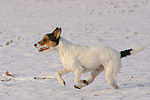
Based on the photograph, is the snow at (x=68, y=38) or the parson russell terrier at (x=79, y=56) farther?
the snow at (x=68, y=38)

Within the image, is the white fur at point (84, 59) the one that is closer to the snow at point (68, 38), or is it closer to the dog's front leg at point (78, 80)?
the dog's front leg at point (78, 80)

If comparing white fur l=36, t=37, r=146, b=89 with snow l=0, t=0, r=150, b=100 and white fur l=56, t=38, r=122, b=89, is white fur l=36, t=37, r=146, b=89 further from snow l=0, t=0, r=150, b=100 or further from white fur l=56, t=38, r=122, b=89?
snow l=0, t=0, r=150, b=100

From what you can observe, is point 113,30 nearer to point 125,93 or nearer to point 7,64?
point 7,64

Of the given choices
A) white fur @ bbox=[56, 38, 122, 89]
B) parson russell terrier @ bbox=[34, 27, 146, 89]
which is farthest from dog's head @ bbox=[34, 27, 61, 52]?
white fur @ bbox=[56, 38, 122, 89]

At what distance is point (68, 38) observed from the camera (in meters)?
17.2

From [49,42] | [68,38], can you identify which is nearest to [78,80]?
[49,42]

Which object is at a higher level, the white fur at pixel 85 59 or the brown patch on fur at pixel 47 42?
the brown patch on fur at pixel 47 42

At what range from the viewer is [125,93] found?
7.00 metres

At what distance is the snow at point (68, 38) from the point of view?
24.0 ft

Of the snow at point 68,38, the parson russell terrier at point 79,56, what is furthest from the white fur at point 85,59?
the snow at point 68,38

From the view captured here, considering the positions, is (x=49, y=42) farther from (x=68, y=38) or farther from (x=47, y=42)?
(x=68, y=38)

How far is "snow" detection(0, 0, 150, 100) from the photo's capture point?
732 centimetres

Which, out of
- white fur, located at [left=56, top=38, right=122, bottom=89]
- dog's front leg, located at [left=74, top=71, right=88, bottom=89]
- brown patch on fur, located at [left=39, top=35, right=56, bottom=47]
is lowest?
dog's front leg, located at [left=74, top=71, right=88, bottom=89]

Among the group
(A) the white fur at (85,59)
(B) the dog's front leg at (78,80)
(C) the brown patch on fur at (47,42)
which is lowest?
(B) the dog's front leg at (78,80)
